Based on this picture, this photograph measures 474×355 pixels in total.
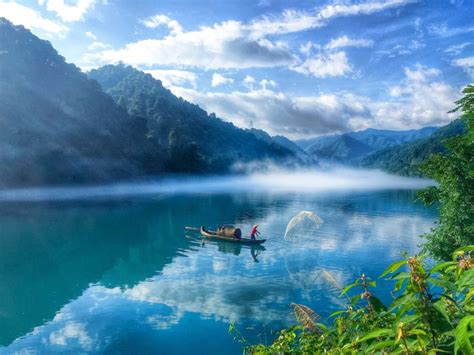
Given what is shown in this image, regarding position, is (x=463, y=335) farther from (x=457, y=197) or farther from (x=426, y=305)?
(x=457, y=197)

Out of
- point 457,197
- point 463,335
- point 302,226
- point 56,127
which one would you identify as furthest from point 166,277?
point 56,127

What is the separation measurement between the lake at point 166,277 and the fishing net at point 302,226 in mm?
1452

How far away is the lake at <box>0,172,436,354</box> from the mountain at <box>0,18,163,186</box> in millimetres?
64217

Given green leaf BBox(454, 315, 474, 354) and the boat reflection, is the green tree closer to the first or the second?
the boat reflection

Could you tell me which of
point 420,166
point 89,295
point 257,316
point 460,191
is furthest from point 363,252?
point 89,295

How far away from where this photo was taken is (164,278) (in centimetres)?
4000

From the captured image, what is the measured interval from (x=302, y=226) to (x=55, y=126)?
421ft

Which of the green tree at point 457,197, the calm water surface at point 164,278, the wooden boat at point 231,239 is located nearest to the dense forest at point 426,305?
the green tree at point 457,197

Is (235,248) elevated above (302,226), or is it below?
below

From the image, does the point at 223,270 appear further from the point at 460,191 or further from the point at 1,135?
the point at 1,135

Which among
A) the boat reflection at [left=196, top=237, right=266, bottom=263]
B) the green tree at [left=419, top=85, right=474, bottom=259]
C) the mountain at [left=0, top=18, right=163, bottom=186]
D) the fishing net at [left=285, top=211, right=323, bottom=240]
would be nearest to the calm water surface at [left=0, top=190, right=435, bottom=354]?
the boat reflection at [left=196, top=237, right=266, bottom=263]

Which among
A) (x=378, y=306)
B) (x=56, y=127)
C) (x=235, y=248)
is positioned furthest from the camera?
(x=56, y=127)

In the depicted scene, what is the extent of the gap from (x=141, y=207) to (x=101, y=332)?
78879 mm

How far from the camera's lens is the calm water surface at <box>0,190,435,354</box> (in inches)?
1038
